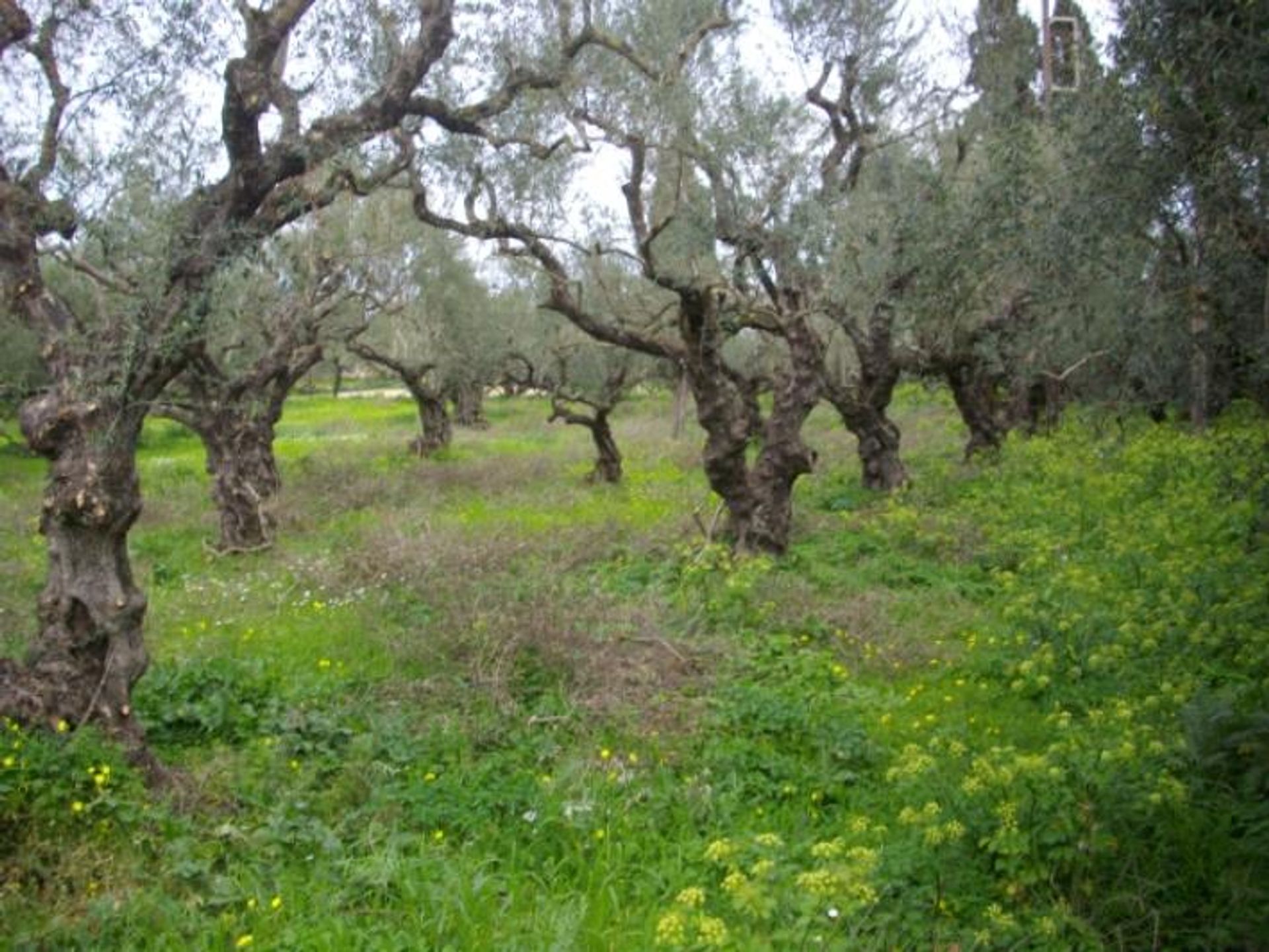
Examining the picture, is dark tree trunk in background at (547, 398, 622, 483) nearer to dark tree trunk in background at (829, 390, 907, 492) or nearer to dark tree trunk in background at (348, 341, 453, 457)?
dark tree trunk in background at (829, 390, 907, 492)

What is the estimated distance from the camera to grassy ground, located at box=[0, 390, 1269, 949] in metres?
4.54

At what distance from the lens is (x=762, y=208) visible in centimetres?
1233

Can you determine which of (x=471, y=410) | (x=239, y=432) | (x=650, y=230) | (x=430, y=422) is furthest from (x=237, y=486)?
(x=471, y=410)

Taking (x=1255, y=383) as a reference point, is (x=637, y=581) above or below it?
below

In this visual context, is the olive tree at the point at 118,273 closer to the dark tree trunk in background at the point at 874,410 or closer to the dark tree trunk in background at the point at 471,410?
the dark tree trunk in background at the point at 874,410

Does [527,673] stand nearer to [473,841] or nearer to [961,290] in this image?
[473,841]

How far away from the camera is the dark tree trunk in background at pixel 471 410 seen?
37116 mm

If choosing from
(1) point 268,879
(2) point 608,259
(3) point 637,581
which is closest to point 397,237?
(2) point 608,259

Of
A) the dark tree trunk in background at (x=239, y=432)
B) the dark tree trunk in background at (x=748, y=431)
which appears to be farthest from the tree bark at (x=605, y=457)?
the dark tree trunk in background at (x=748, y=431)

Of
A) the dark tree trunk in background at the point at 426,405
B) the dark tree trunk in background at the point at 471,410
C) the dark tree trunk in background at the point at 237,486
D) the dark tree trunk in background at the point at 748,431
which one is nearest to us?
the dark tree trunk in background at the point at 748,431

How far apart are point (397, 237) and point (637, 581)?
12259 mm

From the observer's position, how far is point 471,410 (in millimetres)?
39688

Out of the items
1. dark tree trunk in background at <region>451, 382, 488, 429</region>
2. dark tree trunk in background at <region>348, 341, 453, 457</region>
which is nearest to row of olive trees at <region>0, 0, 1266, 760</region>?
dark tree trunk in background at <region>348, 341, 453, 457</region>

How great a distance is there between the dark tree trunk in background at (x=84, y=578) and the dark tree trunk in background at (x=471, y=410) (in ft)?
95.7
